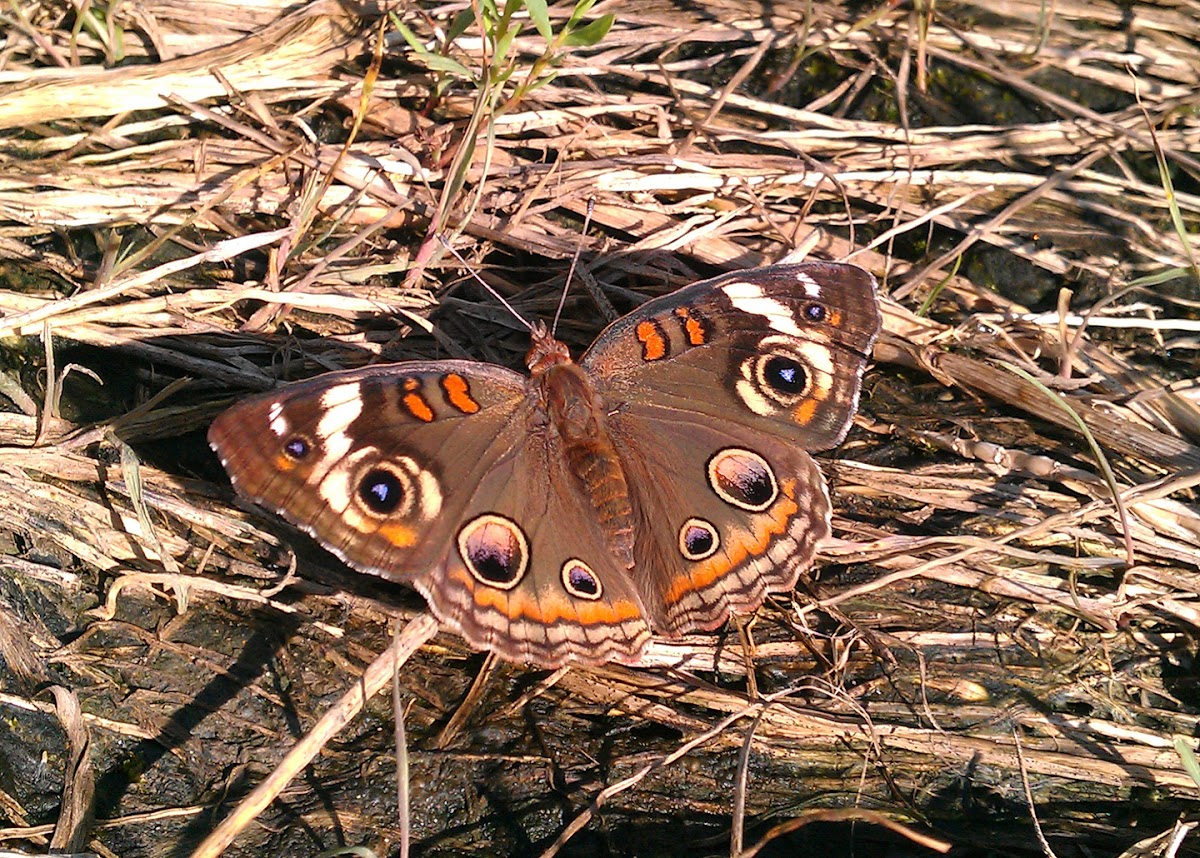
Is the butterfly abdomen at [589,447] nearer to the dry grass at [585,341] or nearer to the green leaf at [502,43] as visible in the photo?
the dry grass at [585,341]

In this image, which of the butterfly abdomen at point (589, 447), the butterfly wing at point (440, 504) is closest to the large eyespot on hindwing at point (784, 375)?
the butterfly abdomen at point (589, 447)

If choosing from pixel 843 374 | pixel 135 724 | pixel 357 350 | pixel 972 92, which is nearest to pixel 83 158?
pixel 357 350

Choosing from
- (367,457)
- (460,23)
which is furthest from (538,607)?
(460,23)

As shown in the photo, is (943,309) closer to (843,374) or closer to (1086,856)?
(843,374)

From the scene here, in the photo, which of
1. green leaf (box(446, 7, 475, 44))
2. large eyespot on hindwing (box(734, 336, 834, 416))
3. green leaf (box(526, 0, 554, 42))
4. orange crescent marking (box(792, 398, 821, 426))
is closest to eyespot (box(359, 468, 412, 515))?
large eyespot on hindwing (box(734, 336, 834, 416))

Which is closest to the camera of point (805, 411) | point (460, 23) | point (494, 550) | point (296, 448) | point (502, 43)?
point (296, 448)

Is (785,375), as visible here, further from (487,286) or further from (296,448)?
(296,448)
